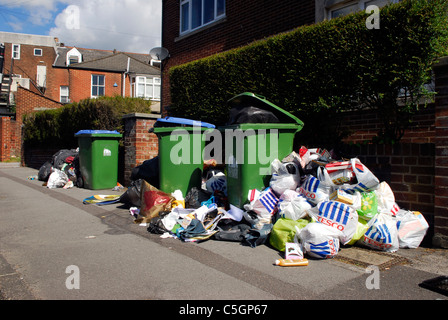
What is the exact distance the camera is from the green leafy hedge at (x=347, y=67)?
453 centimetres

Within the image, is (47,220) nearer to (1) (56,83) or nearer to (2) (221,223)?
(2) (221,223)

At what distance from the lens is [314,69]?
5465 millimetres

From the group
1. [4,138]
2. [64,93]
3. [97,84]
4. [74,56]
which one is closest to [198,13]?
[4,138]

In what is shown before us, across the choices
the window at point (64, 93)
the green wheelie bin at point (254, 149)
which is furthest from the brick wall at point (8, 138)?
the green wheelie bin at point (254, 149)

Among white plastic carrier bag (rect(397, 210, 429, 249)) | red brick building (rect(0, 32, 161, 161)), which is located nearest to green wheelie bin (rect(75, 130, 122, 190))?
white plastic carrier bag (rect(397, 210, 429, 249))

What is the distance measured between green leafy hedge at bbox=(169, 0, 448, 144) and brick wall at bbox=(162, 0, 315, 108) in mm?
2287

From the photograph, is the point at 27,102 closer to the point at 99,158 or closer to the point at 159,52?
the point at 159,52

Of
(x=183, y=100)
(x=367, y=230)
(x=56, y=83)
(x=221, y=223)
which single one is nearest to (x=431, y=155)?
(x=367, y=230)

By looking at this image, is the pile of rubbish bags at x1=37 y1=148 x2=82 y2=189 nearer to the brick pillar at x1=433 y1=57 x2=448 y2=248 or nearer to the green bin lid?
the green bin lid

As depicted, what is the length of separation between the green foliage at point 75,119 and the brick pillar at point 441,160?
784 cm

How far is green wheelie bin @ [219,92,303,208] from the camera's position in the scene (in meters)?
4.91

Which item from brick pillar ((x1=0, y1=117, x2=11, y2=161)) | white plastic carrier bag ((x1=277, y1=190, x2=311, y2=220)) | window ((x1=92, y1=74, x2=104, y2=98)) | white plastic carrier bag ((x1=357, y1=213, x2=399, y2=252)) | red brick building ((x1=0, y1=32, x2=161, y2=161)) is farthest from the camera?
window ((x1=92, y1=74, x2=104, y2=98))

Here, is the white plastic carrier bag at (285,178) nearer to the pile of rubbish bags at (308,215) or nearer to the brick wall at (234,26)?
the pile of rubbish bags at (308,215)
